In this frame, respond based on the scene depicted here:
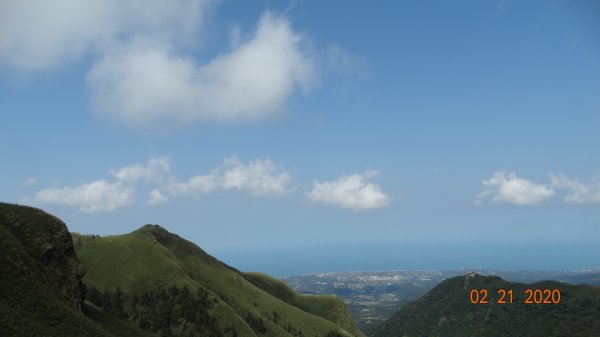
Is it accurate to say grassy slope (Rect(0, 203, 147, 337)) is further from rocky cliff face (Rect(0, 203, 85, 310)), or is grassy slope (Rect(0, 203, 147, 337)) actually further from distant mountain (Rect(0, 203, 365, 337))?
distant mountain (Rect(0, 203, 365, 337))

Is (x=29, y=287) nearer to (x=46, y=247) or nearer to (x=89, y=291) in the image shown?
(x=46, y=247)

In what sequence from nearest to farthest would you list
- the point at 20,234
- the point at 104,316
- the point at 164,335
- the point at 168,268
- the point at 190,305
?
the point at 20,234 < the point at 104,316 < the point at 164,335 < the point at 190,305 < the point at 168,268

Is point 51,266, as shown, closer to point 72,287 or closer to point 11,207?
point 72,287

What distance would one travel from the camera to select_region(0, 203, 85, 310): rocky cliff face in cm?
9969

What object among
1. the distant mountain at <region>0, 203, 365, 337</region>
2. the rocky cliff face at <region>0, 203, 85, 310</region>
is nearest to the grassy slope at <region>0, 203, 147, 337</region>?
the rocky cliff face at <region>0, 203, 85, 310</region>

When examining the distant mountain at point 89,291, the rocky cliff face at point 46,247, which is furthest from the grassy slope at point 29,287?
the distant mountain at point 89,291

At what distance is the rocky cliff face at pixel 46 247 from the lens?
99688 millimetres

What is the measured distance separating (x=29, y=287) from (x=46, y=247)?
16189 mm

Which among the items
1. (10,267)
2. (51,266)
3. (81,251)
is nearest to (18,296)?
(10,267)

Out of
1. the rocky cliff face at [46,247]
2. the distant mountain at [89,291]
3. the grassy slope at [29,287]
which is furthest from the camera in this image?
the rocky cliff face at [46,247]

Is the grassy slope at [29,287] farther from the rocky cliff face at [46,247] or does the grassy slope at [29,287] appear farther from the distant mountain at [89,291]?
the distant mountain at [89,291]

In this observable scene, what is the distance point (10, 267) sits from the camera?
→ 3551 inches

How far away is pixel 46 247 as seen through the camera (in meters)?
104

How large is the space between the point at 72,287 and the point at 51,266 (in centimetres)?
738
